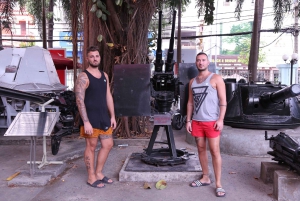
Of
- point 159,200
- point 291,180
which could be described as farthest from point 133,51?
point 291,180

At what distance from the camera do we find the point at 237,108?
6.59 meters

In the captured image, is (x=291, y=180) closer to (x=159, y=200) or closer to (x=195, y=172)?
(x=195, y=172)

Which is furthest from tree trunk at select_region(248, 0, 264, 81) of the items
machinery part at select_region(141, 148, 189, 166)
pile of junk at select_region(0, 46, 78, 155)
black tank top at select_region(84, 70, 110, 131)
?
black tank top at select_region(84, 70, 110, 131)

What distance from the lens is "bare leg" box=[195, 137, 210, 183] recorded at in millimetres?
4297

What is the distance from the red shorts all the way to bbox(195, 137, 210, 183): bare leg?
0.08 m

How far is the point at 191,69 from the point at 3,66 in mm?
6326

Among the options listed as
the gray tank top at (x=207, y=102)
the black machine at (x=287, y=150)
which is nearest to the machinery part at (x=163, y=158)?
the gray tank top at (x=207, y=102)

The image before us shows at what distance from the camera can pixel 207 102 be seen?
4117mm

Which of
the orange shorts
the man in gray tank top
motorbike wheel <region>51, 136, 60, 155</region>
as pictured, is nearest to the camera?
the man in gray tank top

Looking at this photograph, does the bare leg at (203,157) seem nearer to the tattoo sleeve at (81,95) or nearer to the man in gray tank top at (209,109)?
the man in gray tank top at (209,109)

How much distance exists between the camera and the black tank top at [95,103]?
427 cm

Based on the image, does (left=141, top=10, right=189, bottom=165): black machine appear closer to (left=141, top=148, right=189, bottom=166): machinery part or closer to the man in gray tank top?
(left=141, top=148, right=189, bottom=166): machinery part

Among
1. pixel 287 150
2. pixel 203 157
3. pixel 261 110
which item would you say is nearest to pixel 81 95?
pixel 203 157

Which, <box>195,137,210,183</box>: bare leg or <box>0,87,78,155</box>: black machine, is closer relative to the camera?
<box>195,137,210,183</box>: bare leg
